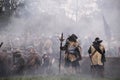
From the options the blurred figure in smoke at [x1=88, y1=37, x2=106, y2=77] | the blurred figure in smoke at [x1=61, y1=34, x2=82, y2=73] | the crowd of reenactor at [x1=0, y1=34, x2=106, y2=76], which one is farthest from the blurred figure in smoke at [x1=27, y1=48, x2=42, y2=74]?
the blurred figure in smoke at [x1=88, y1=37, x2=106, y2=77]

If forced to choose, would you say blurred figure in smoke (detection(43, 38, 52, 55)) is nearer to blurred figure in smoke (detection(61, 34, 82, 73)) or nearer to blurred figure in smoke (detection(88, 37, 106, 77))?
blurred figure in smoke (detection(61, 34, 82, 73))

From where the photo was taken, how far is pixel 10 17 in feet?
103

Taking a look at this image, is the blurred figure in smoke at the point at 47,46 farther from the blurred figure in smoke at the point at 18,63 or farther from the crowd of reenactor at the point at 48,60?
the blurred figure in smoke at the point at 18,63

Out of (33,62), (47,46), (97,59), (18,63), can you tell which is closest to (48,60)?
(33,62)

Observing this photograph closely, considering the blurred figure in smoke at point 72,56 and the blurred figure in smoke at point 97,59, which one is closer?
the blurred figure in smoke at point 97,59

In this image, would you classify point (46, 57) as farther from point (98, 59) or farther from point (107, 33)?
point (107, 33)

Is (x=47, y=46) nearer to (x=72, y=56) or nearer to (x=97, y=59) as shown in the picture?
(x=72, y=56)

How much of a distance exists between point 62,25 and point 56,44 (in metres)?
7.07

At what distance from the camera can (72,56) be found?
16.7 metres

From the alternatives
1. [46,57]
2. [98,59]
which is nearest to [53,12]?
[46,57]

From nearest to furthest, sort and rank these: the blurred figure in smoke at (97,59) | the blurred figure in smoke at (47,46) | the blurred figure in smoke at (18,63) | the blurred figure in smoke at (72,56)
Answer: the blurred figure in smoke at (97,59)
the blurred figure in smoke at (72,56)
the blurred figure in smoke at (18,63)
the blurred figure in smoke at (47,46)

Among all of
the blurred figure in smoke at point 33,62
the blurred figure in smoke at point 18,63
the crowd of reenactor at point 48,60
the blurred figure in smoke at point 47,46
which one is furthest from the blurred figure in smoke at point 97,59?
the blurred figure in smoke at point 47,46

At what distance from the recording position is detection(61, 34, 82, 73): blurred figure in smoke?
655 inches

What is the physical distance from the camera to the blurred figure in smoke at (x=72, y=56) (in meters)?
16.6
